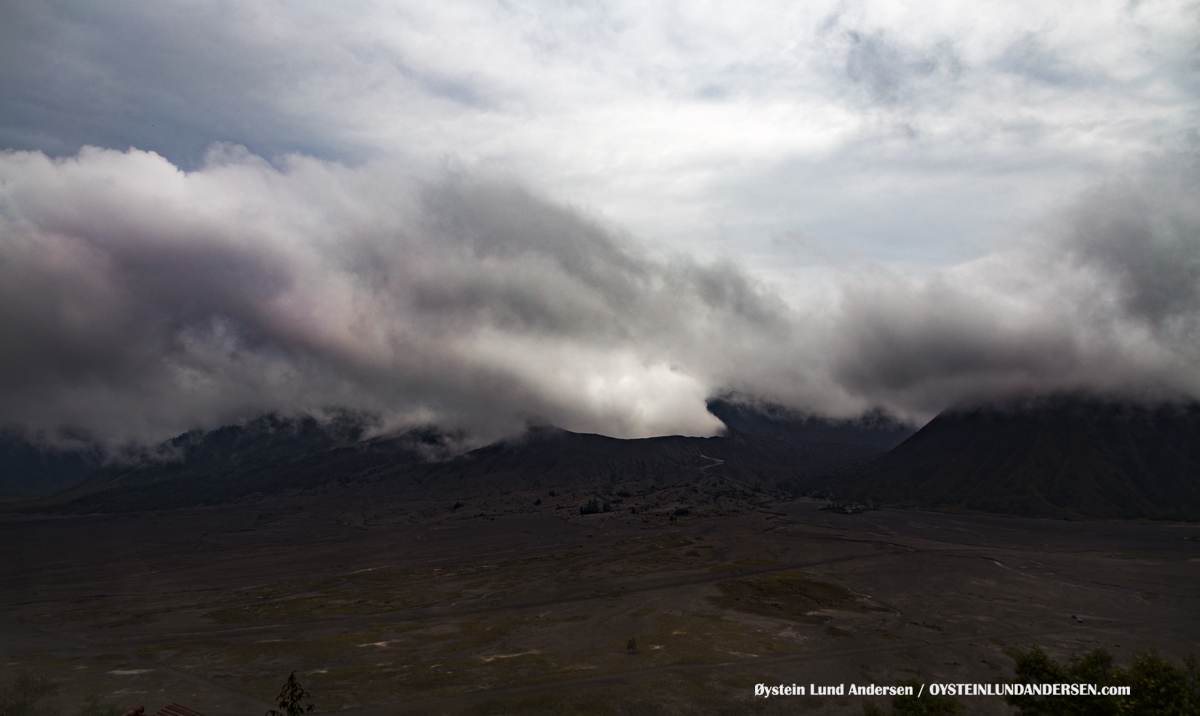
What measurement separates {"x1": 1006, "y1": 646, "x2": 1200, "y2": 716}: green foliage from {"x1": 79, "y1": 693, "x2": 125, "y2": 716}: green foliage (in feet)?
390

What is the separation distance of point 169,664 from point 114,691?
1431cm

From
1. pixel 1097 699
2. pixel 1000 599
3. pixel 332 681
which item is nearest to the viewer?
pixel 1097 699

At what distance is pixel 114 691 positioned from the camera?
303 ft

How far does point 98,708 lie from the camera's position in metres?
83.8

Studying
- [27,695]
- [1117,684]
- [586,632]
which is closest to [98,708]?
[27,695]

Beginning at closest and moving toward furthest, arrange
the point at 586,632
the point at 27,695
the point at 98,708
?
the point at 98,708, the point at 27,695, the point at 586,632

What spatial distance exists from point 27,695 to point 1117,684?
14447 cm

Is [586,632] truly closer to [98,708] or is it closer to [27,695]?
[98,708]

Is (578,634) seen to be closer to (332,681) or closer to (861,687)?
(332,681)

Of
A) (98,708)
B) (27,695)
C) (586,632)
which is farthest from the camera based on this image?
(586,632)

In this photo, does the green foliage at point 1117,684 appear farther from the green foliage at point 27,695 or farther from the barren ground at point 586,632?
the green foliage at point 27,695

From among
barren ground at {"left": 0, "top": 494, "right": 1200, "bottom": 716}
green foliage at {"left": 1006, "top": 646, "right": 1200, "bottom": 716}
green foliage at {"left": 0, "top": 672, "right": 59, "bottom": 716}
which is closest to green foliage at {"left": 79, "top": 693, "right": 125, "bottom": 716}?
barren ground at {"left": 0, "top": 494, "right": 1200, "bottom": 716}

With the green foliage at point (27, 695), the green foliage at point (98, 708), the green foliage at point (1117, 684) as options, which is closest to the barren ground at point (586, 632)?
the green foliage at point (98, 708)

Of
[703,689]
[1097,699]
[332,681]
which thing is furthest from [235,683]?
[1097,699]
